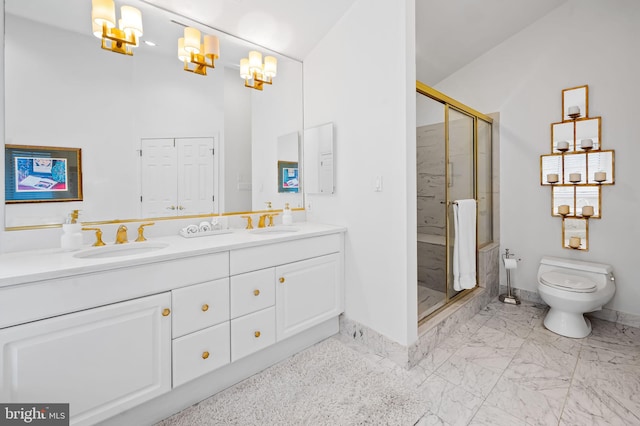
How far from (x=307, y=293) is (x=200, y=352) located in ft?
2.49

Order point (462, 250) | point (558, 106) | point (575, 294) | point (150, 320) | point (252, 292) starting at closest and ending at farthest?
point (150, 320)
point (252, 292)
point (575, 294)
point (462, 250)
point (558, 106)

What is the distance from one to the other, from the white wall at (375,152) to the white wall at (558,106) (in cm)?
169

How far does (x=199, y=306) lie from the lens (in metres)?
1.55

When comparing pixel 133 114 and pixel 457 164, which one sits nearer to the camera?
pixel 133 114

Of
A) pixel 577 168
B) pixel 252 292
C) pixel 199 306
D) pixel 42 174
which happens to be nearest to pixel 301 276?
pixel 252 292

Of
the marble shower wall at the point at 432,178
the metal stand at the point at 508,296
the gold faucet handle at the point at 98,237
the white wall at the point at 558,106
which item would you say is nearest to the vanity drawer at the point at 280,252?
the gold faucet handle at the point at 98,237

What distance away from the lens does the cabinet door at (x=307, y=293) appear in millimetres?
1927

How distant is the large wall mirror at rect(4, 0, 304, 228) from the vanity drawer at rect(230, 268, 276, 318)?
0.65 m

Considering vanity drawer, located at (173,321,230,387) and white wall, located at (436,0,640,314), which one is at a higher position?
white wall, located at (436,0,640,314)

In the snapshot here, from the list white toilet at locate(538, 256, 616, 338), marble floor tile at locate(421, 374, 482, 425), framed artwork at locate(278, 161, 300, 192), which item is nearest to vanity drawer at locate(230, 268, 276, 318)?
framed artwork at locate(278, 161, 300, 192)

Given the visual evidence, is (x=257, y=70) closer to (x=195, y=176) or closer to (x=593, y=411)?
(x=195, y=176)

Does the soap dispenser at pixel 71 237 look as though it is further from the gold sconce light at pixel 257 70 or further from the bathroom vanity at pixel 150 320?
the gold sconce light at pixel 257 70

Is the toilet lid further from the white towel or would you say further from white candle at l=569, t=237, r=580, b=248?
the white towel

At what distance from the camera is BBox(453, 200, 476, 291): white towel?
8.17 ft
